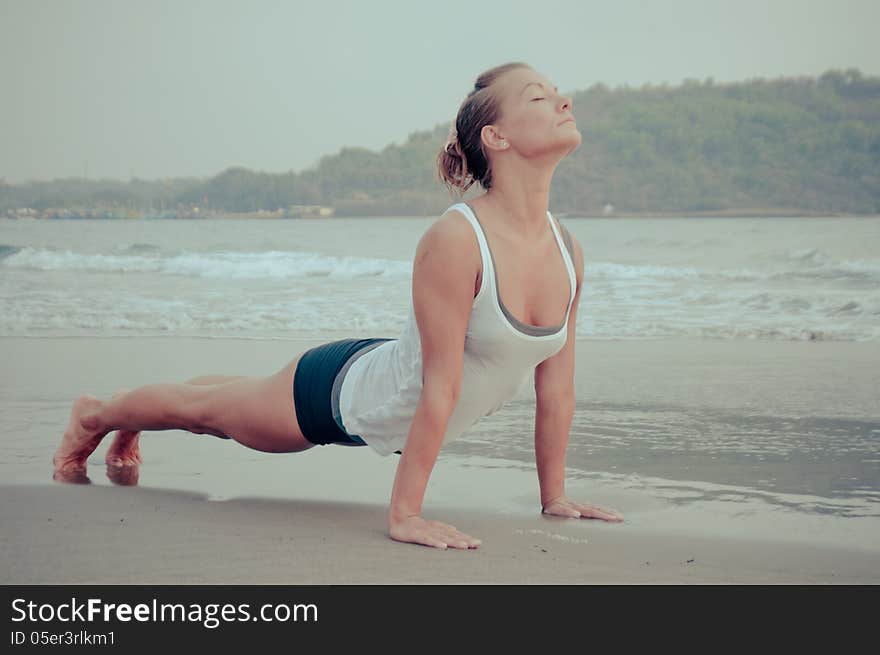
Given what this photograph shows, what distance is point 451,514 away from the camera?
306cm

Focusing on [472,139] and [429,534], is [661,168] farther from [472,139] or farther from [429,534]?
[429,534]

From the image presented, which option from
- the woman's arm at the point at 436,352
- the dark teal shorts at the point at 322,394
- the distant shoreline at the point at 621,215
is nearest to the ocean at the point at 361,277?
the distant shoreline at the point at 621,215

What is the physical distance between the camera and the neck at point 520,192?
108 inches

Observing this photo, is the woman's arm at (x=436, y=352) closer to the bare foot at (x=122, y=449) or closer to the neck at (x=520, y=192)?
the neck at (x=520, y=192)

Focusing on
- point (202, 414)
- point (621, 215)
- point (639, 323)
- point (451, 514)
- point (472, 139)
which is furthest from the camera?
point (621, 215)

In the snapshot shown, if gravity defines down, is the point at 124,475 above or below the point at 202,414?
below

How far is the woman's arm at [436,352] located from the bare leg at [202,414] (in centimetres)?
47

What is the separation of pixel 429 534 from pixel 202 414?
95cm

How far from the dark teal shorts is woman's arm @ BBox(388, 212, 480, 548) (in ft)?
1.01

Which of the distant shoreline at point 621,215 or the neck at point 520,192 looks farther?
the distant shoreline at point 621,215

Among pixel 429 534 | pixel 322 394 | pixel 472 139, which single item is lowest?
pixel 429 534

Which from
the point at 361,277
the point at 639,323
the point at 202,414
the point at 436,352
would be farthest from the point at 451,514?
the point at 361,277

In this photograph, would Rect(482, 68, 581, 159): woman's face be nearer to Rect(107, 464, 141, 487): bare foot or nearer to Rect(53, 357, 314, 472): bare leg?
Rect(53, 357, 314, 472): bare leg

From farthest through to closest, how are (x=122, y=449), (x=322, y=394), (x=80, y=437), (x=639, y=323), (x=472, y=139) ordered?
(x=639, y=323) → (x=122, y=449) → (x=80, y=437) → (x=322, y=394) → (x=472, y=139)
